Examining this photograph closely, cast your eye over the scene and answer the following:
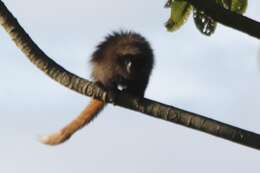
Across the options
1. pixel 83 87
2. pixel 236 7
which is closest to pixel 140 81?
pixel 236 7

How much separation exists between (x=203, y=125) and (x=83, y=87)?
0.85 metres

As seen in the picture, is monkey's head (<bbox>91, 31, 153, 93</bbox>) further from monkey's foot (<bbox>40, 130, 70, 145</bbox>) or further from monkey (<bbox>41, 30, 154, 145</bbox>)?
monkey's foot (<bbox>40, 130, 70, 145</bbox>)

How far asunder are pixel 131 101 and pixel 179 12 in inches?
35.8

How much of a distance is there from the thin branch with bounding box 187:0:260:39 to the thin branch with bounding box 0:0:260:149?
0.62 metres

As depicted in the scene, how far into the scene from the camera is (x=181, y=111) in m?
4.42

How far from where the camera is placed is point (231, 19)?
4137 millimetres

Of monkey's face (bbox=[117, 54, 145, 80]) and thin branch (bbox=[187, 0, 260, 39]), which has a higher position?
thin branch (bbox=[187, 0, 260, 39])

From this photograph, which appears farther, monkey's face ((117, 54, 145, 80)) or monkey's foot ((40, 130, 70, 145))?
monkey's face ((117, 54, 145, 80))

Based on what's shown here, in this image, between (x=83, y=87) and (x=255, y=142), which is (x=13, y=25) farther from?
(x=255, y=142)

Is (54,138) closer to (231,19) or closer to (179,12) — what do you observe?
(179,12)

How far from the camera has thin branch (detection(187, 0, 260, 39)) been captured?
4105 mm

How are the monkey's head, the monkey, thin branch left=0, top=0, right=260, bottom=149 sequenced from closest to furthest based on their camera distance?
thin branch left=0, top=0, right=260, bottom=149, the monkey, the monkey's head

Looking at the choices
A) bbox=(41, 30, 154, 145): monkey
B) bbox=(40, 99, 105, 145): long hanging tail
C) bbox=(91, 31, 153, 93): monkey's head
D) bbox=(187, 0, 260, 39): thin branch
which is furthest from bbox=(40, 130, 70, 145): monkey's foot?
bbox=(187, 0, 260, 39): thin branch

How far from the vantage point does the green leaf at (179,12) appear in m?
5.14
